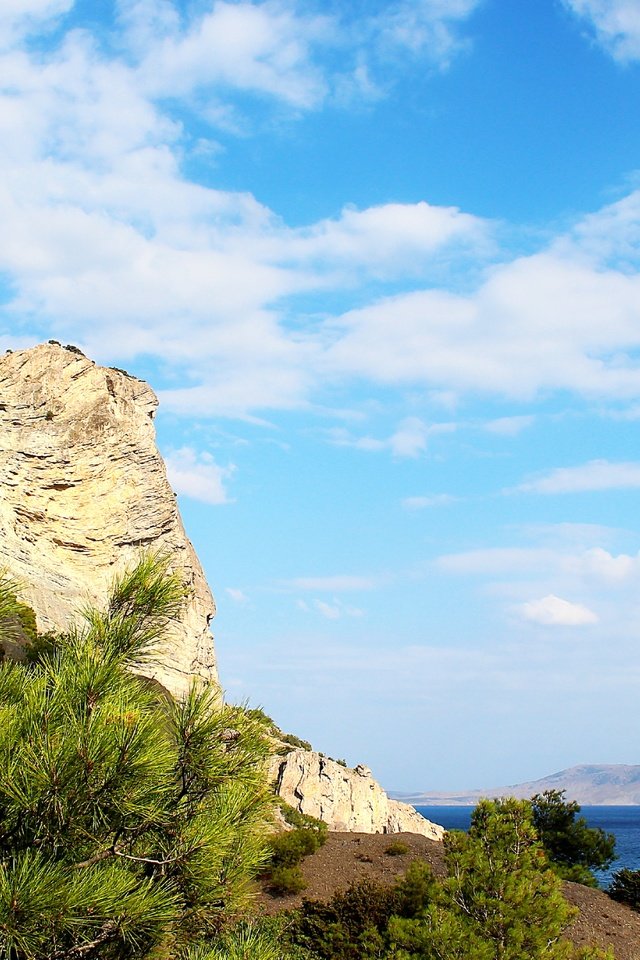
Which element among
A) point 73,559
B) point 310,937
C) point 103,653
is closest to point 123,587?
point 103,653

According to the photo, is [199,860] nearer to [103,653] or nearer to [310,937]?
[103,653]

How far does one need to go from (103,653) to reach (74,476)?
114 ft

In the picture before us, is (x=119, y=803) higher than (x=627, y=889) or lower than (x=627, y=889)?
higher

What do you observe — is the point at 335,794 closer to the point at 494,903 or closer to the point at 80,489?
the point at 80,489

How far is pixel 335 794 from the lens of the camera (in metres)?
37.8

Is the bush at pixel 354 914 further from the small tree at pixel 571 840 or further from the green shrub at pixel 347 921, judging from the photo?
the small tree at pixel 571 840

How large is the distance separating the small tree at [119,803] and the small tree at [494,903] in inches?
159

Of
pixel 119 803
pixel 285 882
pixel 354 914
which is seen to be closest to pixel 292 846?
pixel 285 882

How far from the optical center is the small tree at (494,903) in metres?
10.8

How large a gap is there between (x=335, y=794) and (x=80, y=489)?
19937 millimetres

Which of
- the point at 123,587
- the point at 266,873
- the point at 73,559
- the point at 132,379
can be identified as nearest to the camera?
the point at 123,587

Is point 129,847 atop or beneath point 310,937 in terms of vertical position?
atop

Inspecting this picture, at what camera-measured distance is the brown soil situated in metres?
18.8

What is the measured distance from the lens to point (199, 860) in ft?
23.8
